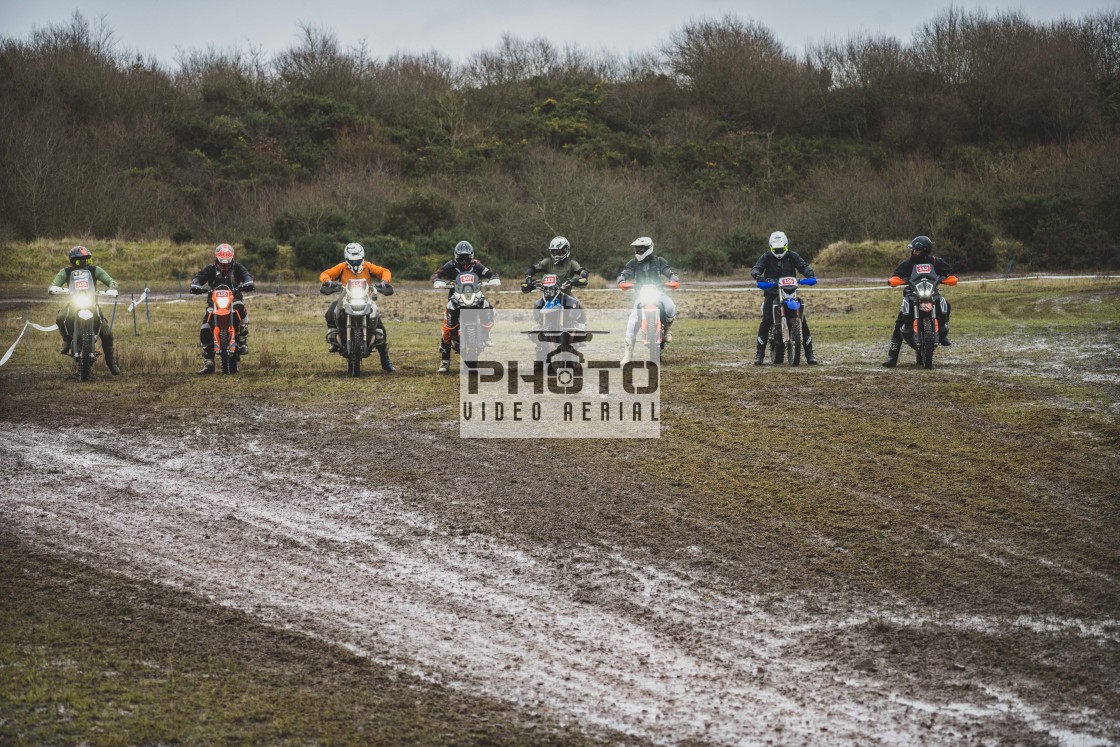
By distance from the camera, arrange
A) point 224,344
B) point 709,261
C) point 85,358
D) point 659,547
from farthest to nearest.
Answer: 1. point 709,261
2. point 224,344
3. point 85,358
4. point 659,547

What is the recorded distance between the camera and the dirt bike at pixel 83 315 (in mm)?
15711

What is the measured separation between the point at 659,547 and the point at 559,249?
8.08 meters

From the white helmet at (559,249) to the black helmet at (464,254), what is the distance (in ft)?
4.10

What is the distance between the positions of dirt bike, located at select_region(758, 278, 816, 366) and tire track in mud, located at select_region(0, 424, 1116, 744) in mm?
8133

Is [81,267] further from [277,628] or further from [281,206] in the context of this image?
[281,206]

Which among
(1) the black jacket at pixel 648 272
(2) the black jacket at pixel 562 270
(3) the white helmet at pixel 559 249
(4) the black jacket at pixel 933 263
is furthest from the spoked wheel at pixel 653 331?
(4) the black jacket at pixel 933 263

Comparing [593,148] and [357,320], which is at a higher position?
[593,148]

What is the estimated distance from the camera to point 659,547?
8328mm

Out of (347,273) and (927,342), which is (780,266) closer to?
(927,342)

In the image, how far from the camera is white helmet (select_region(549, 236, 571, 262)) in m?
15.6

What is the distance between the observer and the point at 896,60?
73438 millimetres

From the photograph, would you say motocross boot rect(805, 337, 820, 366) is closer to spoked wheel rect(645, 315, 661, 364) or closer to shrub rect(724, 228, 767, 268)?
spoked wheel rect(645, 315, 661, 364)

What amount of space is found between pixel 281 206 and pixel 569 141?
2219 cm

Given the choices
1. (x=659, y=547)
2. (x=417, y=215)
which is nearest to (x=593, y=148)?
(x=417, y=215)
